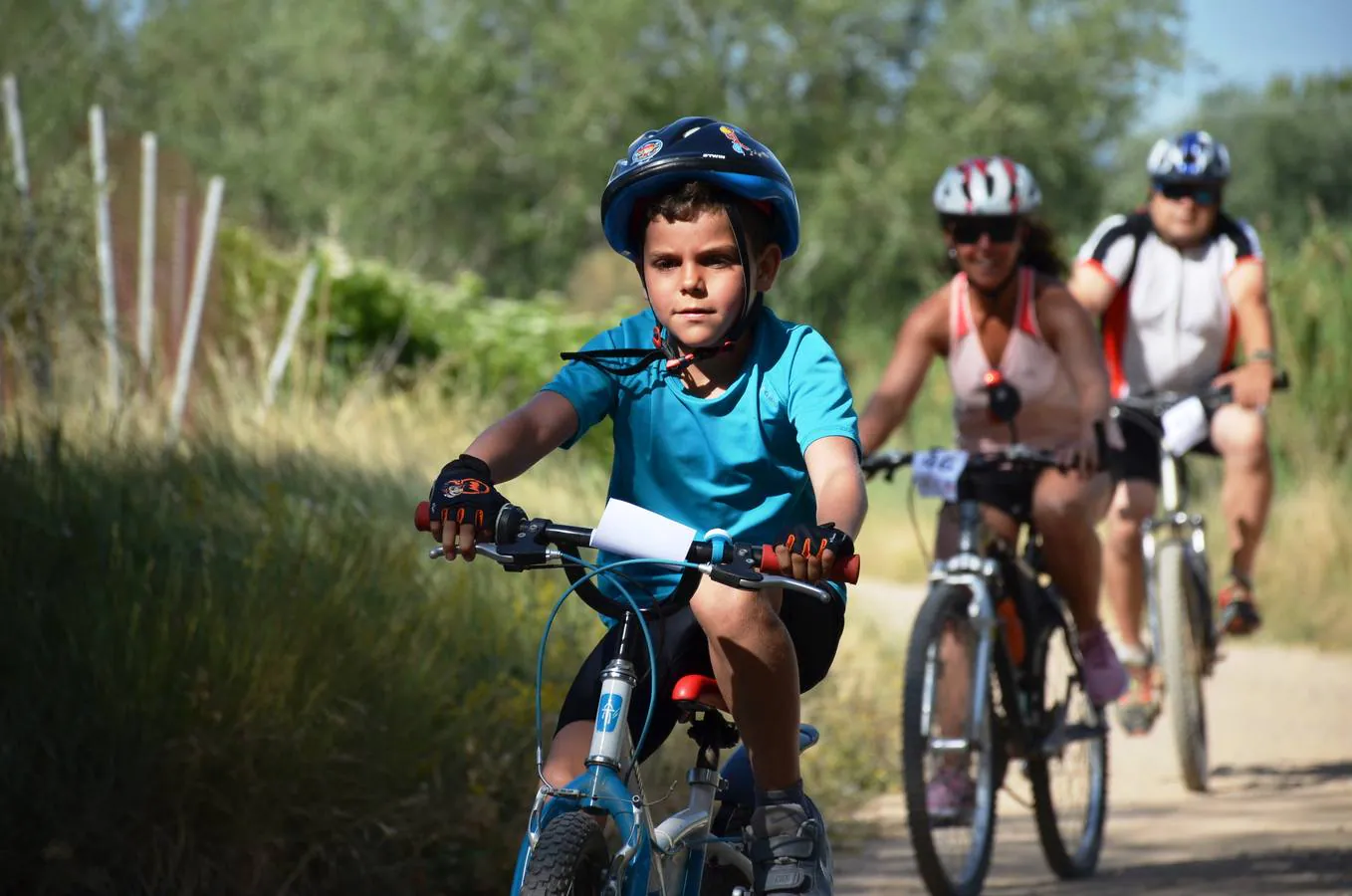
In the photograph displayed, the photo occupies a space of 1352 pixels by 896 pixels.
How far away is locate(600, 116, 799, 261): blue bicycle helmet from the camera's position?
11.3 feet

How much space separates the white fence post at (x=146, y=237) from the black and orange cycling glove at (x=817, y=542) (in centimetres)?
817

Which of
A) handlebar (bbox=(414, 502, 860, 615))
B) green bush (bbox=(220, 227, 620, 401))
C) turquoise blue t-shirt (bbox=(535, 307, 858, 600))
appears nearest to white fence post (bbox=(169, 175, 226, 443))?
green bush (bbox=(220, 227, 620, 401))

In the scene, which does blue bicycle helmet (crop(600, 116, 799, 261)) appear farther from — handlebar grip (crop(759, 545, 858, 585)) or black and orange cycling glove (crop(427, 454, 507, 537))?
handlebar grip (crop(759, 545, 858, 585))

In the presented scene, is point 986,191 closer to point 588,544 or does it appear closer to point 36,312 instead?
point 588,544

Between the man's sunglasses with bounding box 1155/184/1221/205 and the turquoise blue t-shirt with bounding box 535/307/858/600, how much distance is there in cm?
477

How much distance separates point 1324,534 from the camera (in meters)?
12.6

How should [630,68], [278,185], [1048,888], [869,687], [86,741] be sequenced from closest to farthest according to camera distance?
1. [86,741]
2. [1048,888]
3. [869,687]
4. [630,68]
5. [278,185]

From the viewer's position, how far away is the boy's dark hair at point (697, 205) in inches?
140

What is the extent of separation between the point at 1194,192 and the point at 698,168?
505 centimetres

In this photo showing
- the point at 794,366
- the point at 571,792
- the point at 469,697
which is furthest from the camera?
the point at 469,697

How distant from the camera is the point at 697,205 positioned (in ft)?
11.7

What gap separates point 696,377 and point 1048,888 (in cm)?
300

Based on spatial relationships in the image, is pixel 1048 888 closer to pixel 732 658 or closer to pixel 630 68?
pixel 732 658

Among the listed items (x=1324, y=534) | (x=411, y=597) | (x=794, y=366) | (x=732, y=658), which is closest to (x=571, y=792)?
(x=732, y=658)
